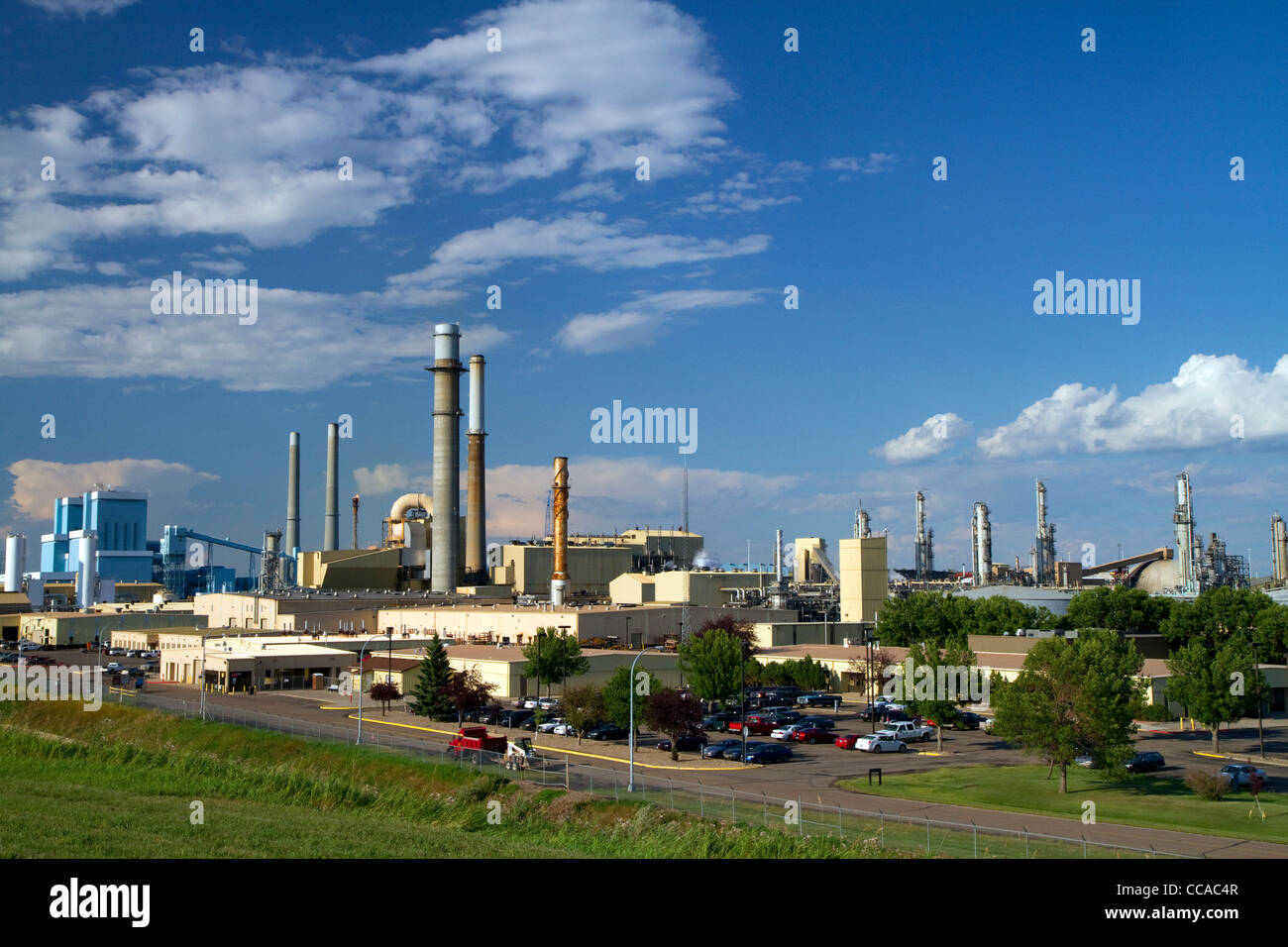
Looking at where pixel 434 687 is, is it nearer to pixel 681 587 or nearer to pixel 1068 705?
pixel 1068 705

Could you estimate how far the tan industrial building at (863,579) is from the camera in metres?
90.8

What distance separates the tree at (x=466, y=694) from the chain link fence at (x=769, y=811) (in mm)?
6954

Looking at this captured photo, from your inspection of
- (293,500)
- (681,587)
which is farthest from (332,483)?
(681,587)

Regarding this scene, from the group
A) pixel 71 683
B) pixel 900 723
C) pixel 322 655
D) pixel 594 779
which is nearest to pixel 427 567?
pixel 322 655

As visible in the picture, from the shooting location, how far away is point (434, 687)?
5403 cm

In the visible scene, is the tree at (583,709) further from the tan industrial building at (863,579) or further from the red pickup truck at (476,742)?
the tan industrial building at (863,579)

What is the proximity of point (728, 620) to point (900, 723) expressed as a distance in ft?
70.3

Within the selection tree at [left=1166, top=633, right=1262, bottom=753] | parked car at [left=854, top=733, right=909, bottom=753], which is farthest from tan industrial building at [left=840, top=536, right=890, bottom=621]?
parked car at [left=854, top=733, right=909, bottom=753]

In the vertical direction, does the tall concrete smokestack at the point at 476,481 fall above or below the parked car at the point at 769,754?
above

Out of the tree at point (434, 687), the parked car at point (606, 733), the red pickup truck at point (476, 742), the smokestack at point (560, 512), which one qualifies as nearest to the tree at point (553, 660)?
the tree at point (434, 687)

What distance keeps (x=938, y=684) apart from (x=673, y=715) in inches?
600

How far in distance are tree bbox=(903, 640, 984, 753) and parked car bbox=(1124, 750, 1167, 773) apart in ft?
27.3
